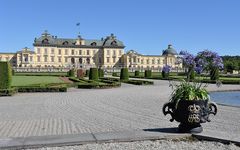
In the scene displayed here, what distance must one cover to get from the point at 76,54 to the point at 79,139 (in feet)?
306

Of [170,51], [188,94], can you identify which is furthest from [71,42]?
[188,94]

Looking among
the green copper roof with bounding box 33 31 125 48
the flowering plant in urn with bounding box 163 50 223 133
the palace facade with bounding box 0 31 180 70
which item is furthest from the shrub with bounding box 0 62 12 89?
the green copper roof with bounding box 33 31 125 48

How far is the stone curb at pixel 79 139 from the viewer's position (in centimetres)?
539

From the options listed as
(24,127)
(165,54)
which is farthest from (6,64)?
(165,54)

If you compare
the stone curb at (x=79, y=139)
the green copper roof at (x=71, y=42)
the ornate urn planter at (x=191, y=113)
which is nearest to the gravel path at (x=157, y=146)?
the stone curb at (x=79, y=139)

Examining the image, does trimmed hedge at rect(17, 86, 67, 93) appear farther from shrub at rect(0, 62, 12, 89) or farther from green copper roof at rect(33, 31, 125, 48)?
green copper roof at rect(33, 31, 125, 48)

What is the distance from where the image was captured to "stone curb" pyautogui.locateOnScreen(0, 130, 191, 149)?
5.39 metres

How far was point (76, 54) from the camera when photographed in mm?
98062

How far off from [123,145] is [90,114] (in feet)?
13.9

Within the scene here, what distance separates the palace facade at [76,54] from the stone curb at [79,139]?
3448 inches

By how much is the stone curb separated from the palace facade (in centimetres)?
8758

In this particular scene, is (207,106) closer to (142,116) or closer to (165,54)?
(142,116)

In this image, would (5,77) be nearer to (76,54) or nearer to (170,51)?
(76,54)

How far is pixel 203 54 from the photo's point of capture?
6.74 m
